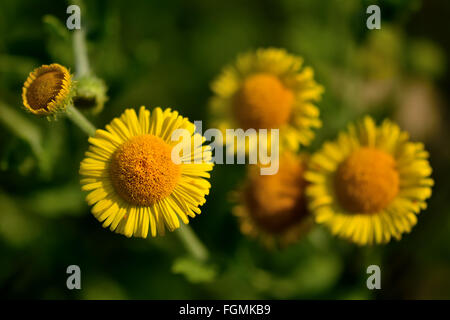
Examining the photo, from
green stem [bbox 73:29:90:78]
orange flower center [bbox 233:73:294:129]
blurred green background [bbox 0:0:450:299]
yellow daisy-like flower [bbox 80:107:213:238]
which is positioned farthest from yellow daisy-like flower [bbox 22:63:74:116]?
orange flower center [bbox 233:73:294:129]

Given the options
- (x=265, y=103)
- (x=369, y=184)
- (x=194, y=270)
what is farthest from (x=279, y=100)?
(x=194, y=270)

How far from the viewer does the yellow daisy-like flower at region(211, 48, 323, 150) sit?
6.68ft

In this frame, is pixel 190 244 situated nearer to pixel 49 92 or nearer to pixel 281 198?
pixel 281 198

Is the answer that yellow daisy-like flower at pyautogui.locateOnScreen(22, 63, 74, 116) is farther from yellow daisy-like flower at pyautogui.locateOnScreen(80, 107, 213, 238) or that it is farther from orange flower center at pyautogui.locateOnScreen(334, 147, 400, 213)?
orange flower center at pyautogui.locateOnScreen(334, 147, 400, 213)

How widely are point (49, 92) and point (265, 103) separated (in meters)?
1.00

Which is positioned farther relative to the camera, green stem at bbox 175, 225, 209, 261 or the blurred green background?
the blurred green background

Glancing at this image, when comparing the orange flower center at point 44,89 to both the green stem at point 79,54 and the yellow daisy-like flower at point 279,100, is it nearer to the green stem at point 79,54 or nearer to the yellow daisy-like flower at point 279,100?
the green stem at point 79,54

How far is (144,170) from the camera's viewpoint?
1.52 meters

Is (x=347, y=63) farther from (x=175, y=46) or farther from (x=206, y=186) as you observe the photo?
(x=206, y=186)

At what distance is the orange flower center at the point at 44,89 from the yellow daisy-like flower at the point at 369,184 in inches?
43.0

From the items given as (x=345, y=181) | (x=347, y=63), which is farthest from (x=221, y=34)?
(x=345, y=181)

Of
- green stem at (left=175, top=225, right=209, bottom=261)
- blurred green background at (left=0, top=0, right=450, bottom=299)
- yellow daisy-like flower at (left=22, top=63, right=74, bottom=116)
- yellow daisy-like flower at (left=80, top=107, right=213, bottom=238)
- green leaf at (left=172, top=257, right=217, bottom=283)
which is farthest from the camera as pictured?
blurred green background at (left=0, top=0, right=450, bottom=299)

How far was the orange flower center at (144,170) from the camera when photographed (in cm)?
153

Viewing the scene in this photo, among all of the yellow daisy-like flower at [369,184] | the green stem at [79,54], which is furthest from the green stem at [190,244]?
the green stem at [79,54]
